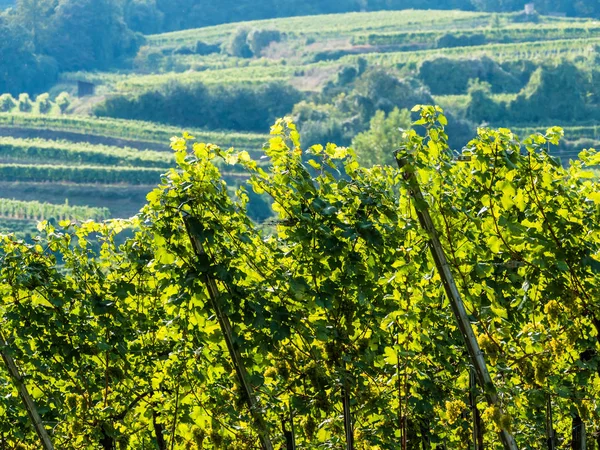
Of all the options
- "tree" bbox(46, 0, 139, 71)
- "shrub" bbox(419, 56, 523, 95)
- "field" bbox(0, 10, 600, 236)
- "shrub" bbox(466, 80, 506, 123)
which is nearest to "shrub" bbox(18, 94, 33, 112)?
"field" bbox(0, 10, 600, 236)

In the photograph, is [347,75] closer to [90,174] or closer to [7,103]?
[7,103]

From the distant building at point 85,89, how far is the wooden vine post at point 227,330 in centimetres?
9606

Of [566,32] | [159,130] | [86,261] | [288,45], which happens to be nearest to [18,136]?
[159,130]

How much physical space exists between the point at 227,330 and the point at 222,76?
93491 mm

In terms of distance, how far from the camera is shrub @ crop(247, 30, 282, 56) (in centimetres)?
11125

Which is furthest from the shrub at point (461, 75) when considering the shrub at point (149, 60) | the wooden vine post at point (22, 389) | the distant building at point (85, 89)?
the wooden vine post at point (22, 389)

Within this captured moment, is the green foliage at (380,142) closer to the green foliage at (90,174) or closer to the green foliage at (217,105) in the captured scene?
the green foliage at (90,174)

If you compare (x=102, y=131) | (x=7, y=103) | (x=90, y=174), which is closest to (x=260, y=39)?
(x=7, y=103)

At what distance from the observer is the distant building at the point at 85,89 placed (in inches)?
3984

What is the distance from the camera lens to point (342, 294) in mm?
6723

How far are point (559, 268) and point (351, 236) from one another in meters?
1.02

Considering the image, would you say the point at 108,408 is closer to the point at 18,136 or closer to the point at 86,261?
the point at 86,261

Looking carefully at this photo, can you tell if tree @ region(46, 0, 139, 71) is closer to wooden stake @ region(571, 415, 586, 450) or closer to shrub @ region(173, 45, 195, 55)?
shrub @ region(173, 45, 195, 55)

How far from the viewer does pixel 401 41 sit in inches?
4045
